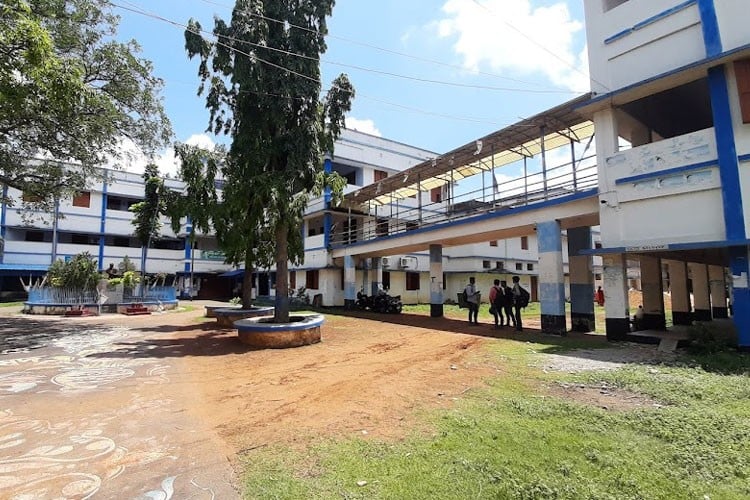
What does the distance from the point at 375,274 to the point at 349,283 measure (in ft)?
6.31

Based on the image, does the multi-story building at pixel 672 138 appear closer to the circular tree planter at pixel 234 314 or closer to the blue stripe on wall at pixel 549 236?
the blue stripe on wall at pixel 549 236

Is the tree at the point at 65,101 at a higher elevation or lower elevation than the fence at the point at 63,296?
higher

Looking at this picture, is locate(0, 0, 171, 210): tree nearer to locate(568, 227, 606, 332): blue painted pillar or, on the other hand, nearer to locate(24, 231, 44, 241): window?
locate(568, 227, 606, 332): blue painted pillar

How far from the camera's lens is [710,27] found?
8727 mm

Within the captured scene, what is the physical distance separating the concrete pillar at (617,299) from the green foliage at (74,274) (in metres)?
22.0

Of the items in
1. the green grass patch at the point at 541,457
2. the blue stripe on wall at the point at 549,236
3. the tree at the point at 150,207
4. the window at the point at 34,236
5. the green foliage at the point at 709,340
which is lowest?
the green grass patch at the point at 541,457

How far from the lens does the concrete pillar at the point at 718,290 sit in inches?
639

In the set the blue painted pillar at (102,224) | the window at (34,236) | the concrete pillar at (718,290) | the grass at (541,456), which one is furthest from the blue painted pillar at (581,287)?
the window at (34,236)

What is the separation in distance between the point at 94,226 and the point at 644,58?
119ft

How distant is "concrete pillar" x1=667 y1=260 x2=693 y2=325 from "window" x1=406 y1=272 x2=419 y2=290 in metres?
15.1

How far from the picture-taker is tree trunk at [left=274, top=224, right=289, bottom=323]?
37.2 ft

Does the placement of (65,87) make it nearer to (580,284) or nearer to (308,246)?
(580,284)

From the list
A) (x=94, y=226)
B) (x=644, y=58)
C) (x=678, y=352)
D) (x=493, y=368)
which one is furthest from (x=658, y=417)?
(x=94, y=226)

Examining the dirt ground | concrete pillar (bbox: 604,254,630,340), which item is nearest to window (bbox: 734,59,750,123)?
concrete pillar (bbox: 604,254,630,340)
